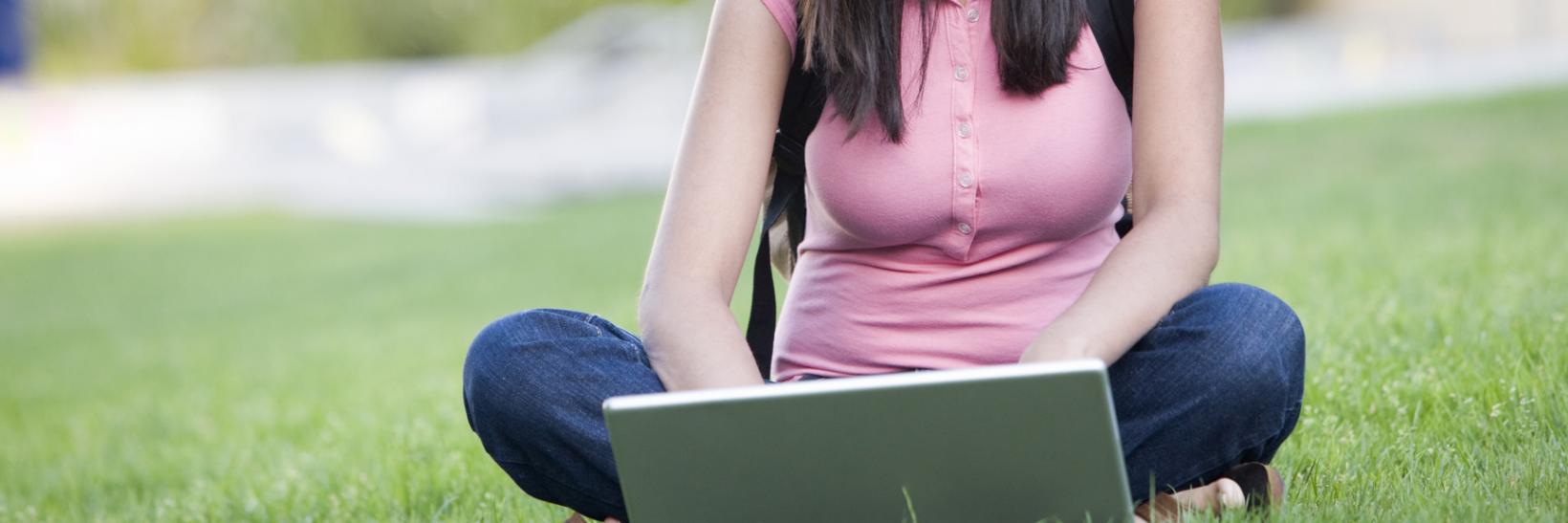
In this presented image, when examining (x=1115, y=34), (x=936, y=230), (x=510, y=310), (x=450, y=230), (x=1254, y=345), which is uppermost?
(x=1115, y=34)

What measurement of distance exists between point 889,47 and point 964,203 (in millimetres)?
243

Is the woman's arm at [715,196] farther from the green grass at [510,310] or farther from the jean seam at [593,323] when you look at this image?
the green grass at [510,310]

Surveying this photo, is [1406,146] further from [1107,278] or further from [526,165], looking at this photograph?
[526,165]

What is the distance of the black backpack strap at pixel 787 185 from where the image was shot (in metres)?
2.30

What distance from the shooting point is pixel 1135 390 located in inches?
79.4

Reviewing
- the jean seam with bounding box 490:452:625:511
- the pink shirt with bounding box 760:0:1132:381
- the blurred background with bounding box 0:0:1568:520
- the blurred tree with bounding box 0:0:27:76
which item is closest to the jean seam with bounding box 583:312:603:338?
the jean seam with bounding box 490:452:625:511

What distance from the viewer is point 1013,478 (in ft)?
5.83

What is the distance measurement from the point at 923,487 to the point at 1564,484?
88 centimetres

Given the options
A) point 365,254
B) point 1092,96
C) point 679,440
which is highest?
point 1092,96

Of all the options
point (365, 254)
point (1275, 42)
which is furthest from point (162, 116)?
point (1275, 42)

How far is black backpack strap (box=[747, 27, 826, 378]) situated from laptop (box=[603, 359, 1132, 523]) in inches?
20.0

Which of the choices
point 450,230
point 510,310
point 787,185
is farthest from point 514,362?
point 450,230

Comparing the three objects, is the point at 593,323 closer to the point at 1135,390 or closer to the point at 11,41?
the point at 1135,390

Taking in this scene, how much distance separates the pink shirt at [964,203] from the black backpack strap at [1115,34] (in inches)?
0.8
